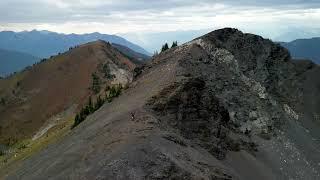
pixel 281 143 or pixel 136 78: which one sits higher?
pixel 136 78

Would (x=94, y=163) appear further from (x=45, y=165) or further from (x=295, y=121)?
(x=295, y=121)

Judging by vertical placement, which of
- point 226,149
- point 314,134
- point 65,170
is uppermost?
point 65,170

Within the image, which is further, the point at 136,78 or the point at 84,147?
the point at 136,78

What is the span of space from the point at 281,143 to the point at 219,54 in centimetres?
2116

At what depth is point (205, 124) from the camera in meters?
75.0

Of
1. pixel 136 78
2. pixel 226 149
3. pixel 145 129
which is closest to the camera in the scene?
pixel 145 129

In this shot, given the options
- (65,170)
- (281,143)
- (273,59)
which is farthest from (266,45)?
(65,170)

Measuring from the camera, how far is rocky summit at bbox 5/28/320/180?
5594 cm

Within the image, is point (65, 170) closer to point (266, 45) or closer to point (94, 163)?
point (94, 163)

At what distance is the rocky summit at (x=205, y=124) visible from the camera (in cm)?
5594

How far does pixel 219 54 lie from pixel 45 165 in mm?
44679

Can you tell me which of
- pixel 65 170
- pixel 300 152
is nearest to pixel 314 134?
pixel 300 152

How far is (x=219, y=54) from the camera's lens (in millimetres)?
100875

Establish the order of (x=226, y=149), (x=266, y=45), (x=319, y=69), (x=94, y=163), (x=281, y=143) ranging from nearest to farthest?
1. (x=94, y=163)
2. (x=226, y=149)
3. (x=281, y=143)
4. (x=266, y=45)
5. (x=319, y=69)
